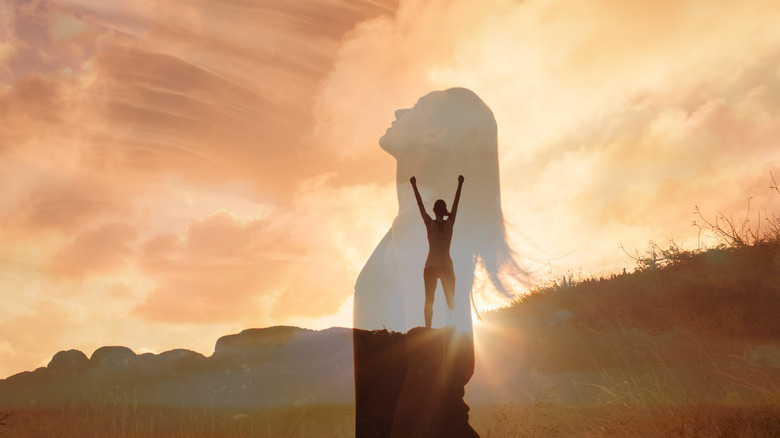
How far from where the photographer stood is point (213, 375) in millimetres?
13922

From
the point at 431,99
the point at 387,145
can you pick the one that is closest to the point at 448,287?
the point at 387,145

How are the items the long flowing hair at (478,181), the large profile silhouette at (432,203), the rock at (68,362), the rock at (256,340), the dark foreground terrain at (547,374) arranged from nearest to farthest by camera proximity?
the large profile silhouette at (432,203)
the long flowing hair at (478,181)
the dark foreground terrain at (547,374)
the rock at (256,340)
the rock at (68,362)

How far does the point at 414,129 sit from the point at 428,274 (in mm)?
2371

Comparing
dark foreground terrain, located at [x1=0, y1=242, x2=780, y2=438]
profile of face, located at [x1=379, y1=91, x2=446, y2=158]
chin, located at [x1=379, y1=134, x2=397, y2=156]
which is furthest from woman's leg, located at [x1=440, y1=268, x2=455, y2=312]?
chin, located at [x1=379, y1=134, x2=397, y2=156]

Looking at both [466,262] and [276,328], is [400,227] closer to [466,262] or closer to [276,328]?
[466,262]

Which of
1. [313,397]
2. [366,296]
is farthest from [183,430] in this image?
[366,296]

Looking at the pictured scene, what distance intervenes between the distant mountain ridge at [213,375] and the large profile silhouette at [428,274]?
700 centimetres

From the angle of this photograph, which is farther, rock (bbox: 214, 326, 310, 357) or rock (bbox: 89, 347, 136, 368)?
rock (bbox: 89, 347, 136, 368)

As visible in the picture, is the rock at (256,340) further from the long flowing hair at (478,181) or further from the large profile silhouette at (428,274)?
the long flowing hair at (478,181)

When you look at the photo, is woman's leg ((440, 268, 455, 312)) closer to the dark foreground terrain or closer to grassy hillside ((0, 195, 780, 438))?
the dark foreground terrain

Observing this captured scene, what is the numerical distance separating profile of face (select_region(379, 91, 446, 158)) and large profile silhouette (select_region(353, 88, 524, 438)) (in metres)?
0.01

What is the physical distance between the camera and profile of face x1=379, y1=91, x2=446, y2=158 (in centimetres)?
600

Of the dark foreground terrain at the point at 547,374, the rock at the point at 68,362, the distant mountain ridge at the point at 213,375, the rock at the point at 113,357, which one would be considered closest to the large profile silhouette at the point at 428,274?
the dark foreground terrain at the point at 547,374

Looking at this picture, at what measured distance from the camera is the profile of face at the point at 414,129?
6.00m
